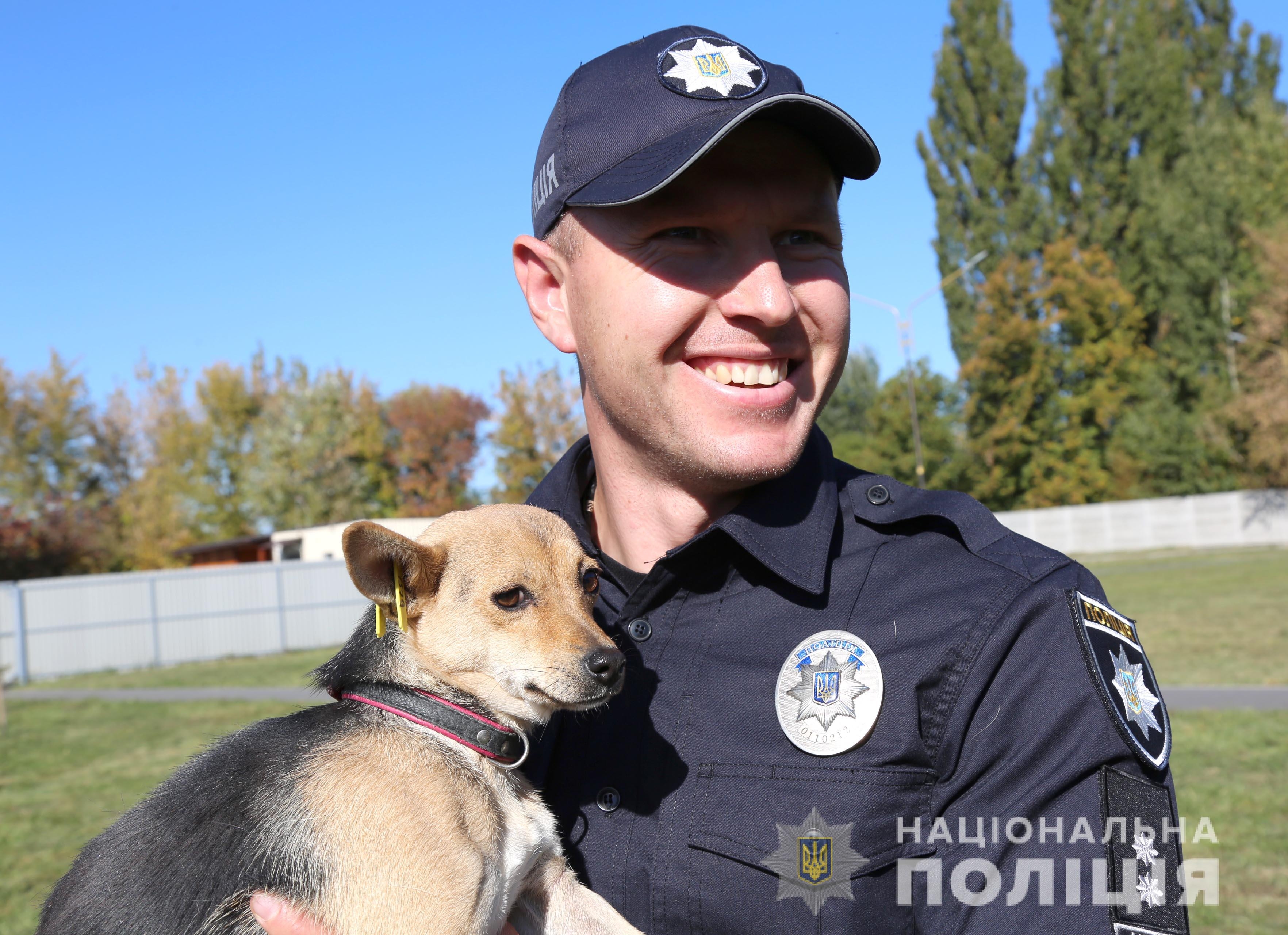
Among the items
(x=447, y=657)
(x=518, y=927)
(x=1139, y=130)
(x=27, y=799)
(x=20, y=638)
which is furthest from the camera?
(x=1139, y=130)

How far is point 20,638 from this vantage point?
2989 cm

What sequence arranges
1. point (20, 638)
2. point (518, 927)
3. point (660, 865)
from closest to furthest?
point (660, 865) → point (518, 927) → point (20, 638)

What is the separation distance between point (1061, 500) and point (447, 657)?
50.8 meters

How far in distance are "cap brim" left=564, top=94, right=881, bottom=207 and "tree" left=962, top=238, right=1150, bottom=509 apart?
47.8 m

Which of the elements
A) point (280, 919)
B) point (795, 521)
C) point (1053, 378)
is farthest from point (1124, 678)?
point (1053, 378)

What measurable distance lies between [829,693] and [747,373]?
832 mm

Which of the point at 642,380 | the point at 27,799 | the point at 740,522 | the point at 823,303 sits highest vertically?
the point at 823,303

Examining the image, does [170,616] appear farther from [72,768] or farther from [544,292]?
Answer: [544,292]

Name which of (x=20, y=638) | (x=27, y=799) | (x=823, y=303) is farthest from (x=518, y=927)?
(x=20, y=638)

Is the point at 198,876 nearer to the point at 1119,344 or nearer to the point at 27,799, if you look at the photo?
the point at 27,799

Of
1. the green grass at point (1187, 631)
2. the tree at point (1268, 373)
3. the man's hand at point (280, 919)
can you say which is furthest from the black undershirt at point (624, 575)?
the tree at point (1268, 373)

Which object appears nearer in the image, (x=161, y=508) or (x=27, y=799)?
(x=27, y=799)

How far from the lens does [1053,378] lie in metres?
49.1

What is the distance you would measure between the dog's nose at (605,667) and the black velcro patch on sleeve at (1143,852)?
1151 millimetres
